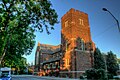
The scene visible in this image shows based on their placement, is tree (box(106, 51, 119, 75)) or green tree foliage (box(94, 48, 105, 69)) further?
tree (box(106, 51, 119, 75))

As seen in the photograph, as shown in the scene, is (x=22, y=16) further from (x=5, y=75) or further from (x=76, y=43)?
(x=76, y=43)

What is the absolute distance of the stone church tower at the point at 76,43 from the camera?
39.9 m

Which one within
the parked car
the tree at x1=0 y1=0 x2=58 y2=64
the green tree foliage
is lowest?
the parked car

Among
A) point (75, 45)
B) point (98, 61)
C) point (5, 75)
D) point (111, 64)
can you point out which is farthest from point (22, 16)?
point (111, 64)

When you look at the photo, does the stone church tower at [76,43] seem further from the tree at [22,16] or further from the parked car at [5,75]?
the tree at [22,16]

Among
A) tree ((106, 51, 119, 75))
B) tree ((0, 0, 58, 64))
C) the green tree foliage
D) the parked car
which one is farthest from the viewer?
tree ((106, 51, 119, 75))

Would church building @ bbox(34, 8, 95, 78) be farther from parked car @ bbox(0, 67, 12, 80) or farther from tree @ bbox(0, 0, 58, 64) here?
tree @ bbox(0, 0, 58, 64)

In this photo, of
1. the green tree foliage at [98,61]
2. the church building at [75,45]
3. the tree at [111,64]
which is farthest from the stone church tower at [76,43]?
the tree at [111,64]

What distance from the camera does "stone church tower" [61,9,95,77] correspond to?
3988 centimetres

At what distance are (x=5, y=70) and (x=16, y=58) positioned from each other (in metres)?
9.84

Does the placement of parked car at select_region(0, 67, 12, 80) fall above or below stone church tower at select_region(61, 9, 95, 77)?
below

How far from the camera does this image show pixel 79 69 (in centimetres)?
3938

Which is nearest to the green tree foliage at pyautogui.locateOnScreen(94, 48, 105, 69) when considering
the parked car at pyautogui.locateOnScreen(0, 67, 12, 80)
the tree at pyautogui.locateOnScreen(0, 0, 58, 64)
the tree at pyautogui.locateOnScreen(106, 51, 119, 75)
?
the tree at pyautogui.locateOnScreen(106, 51, 119, 75)

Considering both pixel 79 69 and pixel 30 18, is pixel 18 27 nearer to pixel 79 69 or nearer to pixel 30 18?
pixel 30 18
